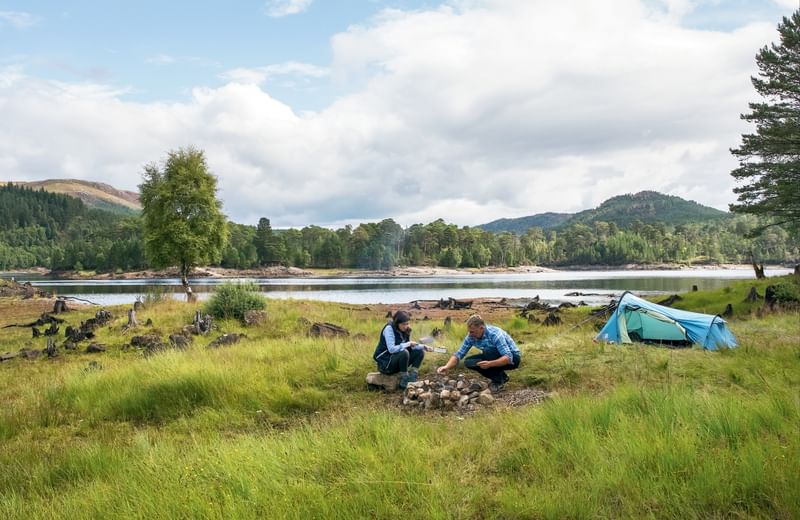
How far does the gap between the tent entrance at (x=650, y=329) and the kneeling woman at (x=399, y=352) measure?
25.1 ft

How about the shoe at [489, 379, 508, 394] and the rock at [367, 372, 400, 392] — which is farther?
the rock at [367, 372, 400, 392]

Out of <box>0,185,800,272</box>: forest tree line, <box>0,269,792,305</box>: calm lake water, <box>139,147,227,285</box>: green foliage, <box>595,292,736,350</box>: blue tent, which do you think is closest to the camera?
<box>595,292,736,350</box>: blue tent

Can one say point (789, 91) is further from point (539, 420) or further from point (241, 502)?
point (241, 502)

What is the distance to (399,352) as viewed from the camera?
385 inches

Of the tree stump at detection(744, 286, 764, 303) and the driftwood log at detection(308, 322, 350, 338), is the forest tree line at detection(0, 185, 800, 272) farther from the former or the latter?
the tree stump at detection(744, 286, 764, 303)

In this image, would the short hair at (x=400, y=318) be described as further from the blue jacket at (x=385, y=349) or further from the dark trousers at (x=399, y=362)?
the dark trousers at (x=399, y=362)

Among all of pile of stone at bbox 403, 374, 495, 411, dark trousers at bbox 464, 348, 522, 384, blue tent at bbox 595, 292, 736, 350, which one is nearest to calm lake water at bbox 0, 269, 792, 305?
blue tent at bbox 595, 292, 736, 350

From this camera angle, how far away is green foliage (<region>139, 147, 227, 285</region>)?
32.4 m

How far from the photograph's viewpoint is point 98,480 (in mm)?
5262

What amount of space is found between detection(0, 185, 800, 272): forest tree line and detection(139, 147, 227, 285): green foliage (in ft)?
292

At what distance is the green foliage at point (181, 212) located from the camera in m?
32.4

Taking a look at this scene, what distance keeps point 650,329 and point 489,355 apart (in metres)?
7.60

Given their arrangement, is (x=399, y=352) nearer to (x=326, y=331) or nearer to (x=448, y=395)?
(x=448, y=395)

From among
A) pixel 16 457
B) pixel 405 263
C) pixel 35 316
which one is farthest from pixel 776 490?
pixel 405 263
